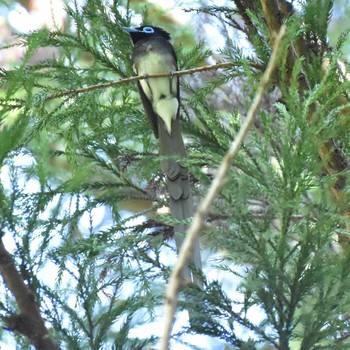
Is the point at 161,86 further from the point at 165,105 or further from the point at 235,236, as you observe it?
the point at 235,236

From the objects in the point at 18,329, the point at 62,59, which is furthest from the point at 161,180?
the point at 18,329

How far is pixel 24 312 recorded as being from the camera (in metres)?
1.51

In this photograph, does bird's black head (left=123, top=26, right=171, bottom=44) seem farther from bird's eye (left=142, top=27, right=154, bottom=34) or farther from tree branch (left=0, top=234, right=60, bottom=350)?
tree branch (left=0, top=234, right=60, bottom=350)

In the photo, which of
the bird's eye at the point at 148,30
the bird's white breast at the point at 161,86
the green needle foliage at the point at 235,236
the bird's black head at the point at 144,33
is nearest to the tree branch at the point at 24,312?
the green needle foliage at the point at 235,236

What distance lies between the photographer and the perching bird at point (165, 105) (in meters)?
2.32

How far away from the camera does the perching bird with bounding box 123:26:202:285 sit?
232cm

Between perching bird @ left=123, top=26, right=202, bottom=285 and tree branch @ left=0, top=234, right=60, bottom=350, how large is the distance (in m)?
0.51

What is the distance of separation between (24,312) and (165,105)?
1.30 meters

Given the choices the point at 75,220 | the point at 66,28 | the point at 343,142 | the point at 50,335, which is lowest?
the point at 50,335

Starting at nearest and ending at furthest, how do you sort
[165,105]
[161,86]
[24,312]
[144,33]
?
[24,312], [165,105], [161,86], [144,33]

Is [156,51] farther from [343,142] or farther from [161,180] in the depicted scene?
[343,142]

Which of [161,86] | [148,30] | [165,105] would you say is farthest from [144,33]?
[165,105]

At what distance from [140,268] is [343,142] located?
65cm

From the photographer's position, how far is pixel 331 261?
1.59 meters
